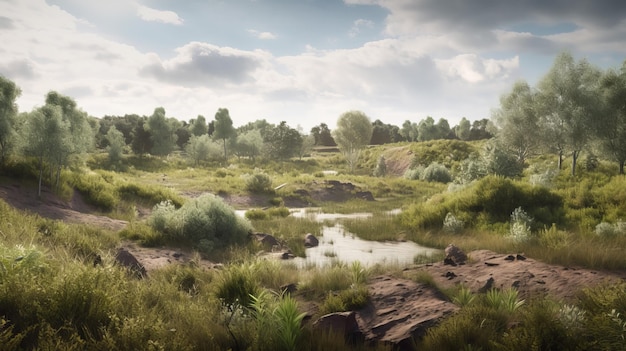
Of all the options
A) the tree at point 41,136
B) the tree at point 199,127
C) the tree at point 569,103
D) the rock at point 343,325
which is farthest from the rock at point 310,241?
the tree at point 199,127

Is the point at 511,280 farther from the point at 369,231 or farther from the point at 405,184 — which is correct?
the point at 405,184

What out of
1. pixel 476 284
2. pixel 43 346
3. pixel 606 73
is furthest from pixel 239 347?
pixel 606 73

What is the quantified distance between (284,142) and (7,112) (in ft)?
188

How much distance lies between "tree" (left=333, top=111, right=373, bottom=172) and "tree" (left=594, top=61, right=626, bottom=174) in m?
34.8

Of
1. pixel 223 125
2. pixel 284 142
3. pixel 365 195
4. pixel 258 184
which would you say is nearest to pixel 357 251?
pixel 258 184

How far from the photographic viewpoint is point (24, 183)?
16.2 m

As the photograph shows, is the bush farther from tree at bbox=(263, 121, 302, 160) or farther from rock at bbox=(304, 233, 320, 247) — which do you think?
tree at bbox=(263, 121, 302, 160)

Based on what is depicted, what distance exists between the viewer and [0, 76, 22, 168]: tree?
54.7ft

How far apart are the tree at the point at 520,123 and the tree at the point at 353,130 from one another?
22371mm

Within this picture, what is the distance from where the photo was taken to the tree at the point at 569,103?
30656 millimetres

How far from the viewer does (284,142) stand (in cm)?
7394

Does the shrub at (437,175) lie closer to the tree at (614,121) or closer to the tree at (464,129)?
the tree at (614,121)

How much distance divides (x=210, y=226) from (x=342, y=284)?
734 centimetres

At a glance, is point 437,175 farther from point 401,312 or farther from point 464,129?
point 464,129
